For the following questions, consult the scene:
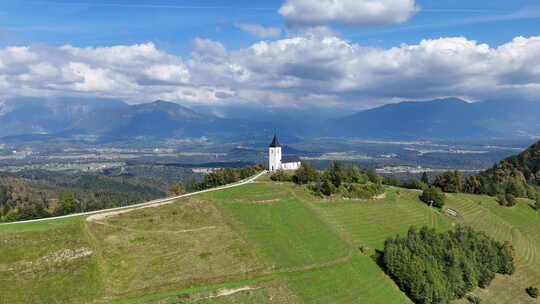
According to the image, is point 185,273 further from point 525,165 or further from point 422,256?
point 525,165

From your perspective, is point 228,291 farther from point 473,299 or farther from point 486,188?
point 486,188

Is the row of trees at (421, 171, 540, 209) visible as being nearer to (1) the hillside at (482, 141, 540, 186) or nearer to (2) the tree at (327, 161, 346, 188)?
(1) the hillside at (482, 141, 540, 186)

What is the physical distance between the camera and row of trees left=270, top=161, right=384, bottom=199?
81.4m

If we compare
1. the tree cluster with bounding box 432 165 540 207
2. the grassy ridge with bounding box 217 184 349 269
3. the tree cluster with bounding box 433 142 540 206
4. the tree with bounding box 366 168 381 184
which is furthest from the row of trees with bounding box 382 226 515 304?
the tree cluster with bounding box 433 142 540 206

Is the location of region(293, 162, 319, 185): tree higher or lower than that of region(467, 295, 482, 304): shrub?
higher

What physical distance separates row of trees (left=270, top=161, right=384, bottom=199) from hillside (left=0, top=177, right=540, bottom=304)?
5397mm

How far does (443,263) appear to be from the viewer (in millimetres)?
53969

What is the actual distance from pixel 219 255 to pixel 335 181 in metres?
42.3

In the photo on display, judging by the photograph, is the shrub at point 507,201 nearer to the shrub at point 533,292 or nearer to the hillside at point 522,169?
the hillside at point 522,169

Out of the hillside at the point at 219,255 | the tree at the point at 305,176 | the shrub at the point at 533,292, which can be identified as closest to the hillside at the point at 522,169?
the hillside at the point at 219,255

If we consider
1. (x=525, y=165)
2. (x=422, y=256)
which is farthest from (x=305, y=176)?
(x=525, y=165)

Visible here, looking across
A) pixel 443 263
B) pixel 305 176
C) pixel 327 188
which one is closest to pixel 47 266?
pixel 327 188

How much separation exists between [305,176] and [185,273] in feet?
150

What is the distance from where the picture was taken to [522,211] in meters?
94.2
